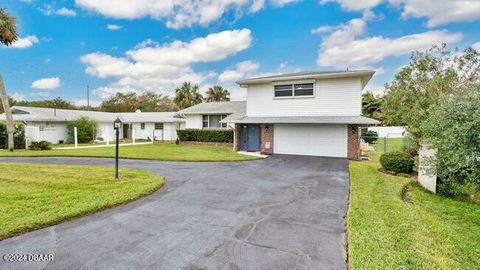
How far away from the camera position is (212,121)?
87.0 ft

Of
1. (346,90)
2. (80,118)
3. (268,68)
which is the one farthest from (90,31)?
(346,90)

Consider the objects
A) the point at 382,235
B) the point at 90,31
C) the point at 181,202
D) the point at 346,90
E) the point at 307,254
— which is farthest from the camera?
the point at 90,31

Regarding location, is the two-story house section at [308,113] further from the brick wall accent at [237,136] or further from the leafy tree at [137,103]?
the leafy tree at [137,103]

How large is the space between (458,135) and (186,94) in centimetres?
3939

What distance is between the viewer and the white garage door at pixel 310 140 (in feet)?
55.6

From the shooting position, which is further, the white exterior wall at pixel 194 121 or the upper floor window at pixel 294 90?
the white exterior wall at pixel 194 121

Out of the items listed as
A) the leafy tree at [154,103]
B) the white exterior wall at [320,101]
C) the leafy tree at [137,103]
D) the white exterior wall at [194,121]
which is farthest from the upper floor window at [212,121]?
the leafy tree at [154,103]

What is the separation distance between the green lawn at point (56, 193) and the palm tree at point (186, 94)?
31.8 metres

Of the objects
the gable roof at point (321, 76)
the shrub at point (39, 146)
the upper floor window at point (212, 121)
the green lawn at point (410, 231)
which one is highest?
the gable roof at point (321, 76)

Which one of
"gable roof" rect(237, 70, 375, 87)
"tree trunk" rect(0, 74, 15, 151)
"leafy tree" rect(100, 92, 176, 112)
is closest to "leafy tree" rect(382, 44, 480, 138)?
"gable roof" rect(237, 70, 375, 87)

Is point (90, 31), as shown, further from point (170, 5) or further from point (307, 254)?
point (307, 254)

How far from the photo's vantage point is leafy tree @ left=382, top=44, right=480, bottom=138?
1304cm

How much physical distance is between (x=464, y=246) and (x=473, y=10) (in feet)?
50.5

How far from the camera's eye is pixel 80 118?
2911 centimetres
